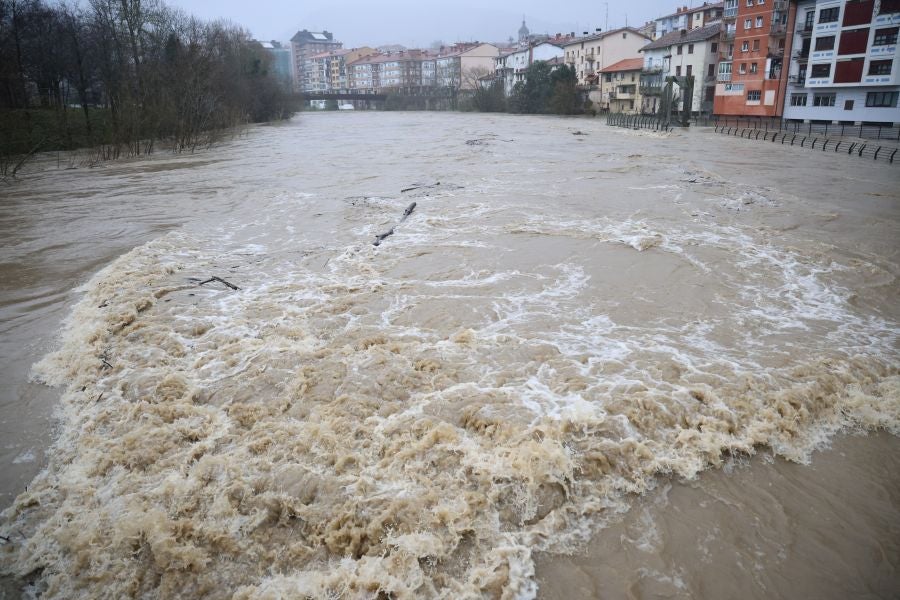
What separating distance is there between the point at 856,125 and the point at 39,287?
48.2 m

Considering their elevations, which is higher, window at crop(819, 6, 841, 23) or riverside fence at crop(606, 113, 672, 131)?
window at crop(819, 6, 841, 23)

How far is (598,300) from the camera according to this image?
30.5ft

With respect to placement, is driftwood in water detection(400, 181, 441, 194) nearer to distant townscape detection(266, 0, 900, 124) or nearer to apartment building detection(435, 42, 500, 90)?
distant townscape detection(266, 0, 900, 124)

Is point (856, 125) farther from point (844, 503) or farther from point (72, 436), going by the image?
point (72, 436)

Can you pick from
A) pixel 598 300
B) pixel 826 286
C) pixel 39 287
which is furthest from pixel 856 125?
Result: pixel 39 287

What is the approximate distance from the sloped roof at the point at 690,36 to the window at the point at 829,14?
14575mm

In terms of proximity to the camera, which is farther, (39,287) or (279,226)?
(279,226)

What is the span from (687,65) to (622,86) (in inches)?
424

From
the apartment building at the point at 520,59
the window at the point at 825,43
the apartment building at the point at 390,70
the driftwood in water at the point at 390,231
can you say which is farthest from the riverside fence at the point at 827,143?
the apartment building at the point at 390,70

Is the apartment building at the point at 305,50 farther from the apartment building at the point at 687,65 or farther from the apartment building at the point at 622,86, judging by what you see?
the apartment building at the point at 687,65

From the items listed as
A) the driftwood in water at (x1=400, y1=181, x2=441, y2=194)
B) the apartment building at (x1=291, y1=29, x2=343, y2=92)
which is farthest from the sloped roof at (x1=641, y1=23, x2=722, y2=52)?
the apartment building at (x1=291, y1=29, x2=343, y2=92)

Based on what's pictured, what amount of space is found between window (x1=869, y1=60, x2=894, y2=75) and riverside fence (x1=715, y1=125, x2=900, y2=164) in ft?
20.1

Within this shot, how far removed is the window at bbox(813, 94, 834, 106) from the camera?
4172 cm

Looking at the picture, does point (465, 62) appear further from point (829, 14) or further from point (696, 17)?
point (829, 14)
